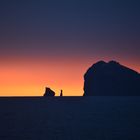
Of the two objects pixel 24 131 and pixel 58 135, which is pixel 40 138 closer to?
pixel 58 135

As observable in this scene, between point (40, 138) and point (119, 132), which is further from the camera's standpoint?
point (119, 132)

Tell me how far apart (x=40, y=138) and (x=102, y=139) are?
42.2ft

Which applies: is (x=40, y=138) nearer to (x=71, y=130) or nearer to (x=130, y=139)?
(x=71, y=130)

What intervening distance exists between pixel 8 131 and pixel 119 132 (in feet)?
87.2

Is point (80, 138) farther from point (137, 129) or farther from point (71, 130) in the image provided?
Answer: point (137, 129)

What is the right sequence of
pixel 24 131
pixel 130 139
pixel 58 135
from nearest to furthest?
pixel 130 139
pixel 58 135
pixel 24 131

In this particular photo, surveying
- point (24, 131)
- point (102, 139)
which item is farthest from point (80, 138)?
point (24, 131)

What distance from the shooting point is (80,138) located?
64.1 metres

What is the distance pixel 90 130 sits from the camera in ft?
247

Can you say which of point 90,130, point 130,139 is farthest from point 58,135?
point 130,139

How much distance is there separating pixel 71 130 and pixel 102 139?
49.6 ft

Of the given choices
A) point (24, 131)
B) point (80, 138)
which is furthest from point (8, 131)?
point (80, 138)

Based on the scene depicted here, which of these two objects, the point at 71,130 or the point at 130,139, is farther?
the point at 71,130

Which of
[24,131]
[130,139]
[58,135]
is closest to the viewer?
[130,139]
